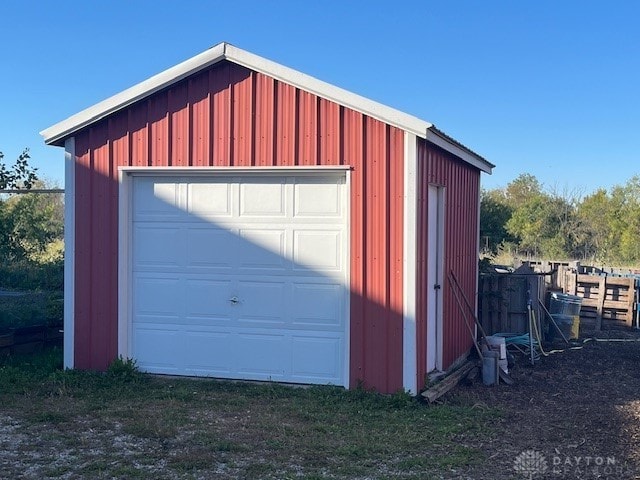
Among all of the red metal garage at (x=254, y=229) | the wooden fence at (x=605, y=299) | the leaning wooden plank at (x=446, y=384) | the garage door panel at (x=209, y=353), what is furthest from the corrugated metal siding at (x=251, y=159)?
the wooden fence at (x=605, y=299)

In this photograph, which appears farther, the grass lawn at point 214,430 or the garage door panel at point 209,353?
the garage door panel at point 209,353

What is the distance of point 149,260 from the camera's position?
8383 millimetres

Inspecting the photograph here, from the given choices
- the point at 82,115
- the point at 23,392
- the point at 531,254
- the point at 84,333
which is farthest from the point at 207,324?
the point at 531,254

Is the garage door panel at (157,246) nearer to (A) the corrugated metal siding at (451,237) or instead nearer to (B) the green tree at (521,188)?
(A) the corrugated metal siding at (451,237)

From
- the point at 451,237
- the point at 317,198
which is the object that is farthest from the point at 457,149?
the point at 317,198

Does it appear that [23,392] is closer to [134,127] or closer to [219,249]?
[219,249]

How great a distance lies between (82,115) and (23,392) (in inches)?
123

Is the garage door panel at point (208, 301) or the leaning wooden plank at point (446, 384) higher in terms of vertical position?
the garage door panel at point (208, 301)

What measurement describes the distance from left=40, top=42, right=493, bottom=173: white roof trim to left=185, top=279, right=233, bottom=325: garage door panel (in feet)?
7.17

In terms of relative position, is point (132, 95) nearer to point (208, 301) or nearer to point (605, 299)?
point (208, 301)

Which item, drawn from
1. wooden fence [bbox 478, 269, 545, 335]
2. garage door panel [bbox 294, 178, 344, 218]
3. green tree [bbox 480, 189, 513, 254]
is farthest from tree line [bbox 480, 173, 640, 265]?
garage door panel [bbox 294, 178, 344, 218]

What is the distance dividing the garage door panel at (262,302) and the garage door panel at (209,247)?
13.5 inches

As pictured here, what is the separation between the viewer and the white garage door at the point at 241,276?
788 cm

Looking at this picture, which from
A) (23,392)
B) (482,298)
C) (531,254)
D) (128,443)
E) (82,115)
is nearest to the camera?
(128,443)
